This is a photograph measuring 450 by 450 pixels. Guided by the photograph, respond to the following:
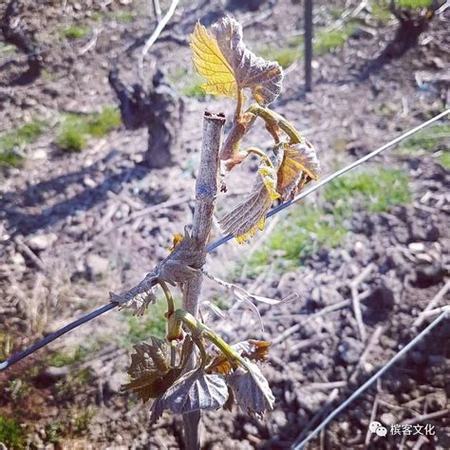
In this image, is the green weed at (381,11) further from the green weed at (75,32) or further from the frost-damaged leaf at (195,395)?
the frost-damaged leaf at (195,395)

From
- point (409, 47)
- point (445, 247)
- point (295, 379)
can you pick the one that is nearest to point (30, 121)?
point (295, 379)

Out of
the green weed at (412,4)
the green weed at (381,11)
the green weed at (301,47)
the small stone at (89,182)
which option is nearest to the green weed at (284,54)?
the green weed at (301,47)

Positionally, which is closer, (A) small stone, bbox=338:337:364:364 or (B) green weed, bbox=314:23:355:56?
(A) small stone, bbox=338:337:364:364

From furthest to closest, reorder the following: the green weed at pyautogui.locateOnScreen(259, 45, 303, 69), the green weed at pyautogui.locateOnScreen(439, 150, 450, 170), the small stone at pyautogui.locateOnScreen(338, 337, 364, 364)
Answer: the green weed at pyautogui.locateOnScreen(259, 45, 303, 69) < the green weed at pyautogui.locateOnScreen(439, 150, 450, 170) < the small stone at pyautogui.locateOnScreen(338, 337, 364, 364)

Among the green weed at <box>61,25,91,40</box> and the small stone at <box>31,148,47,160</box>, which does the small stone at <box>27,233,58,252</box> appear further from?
the green weed at <box>61,25,91,40</box>

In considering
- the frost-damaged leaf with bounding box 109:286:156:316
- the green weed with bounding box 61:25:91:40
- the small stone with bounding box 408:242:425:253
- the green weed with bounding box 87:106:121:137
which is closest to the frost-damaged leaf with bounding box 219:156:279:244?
the frost-damaged leaf with bounding box 109:286:156:316

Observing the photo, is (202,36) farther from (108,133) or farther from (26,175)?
(108,133)
